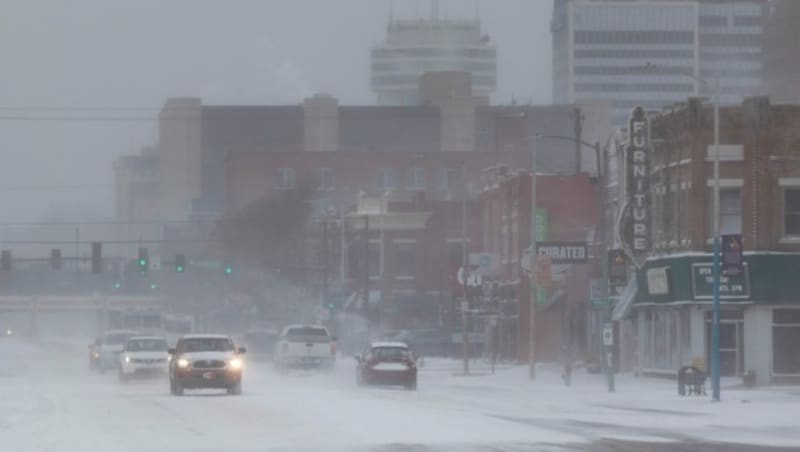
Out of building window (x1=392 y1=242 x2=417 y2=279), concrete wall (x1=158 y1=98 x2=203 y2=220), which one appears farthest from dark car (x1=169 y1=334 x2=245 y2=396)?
concrete wall (x1=158 y1=98 x2=203 y2=220)

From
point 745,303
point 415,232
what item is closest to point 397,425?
point 745,303

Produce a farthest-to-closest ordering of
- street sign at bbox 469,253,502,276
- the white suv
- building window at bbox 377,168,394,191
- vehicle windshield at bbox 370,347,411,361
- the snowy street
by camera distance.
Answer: building window at bbox 377,168,394,191, street sign at bbox 469,253,502,276, the white suv, vehicle windshield at bbox 370,347,411,361, the snowy street

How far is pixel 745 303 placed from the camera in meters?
59.4

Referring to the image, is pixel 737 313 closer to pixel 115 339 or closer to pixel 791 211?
pixel 791 211

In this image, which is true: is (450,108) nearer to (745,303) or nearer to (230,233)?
(230,233)

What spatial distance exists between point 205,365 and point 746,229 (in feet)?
63.5

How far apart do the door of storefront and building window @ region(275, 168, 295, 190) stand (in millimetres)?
90605

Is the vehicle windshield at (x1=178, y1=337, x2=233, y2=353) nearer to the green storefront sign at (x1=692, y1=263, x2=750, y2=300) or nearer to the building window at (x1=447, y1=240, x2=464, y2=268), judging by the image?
the green storefront sign at (x1=692, y1=263, x2=750, y2=300)

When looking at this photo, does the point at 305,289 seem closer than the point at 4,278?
Yes

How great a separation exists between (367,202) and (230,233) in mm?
26404

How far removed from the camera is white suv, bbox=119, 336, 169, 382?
205 feet

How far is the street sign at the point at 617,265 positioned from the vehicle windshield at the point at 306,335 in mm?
12007

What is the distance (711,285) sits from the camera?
61.0 m

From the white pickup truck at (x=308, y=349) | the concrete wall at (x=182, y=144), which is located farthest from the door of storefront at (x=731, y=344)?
the concrete wall at (x=182, y=144)
